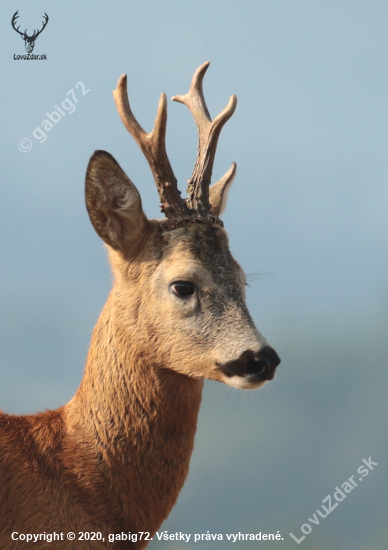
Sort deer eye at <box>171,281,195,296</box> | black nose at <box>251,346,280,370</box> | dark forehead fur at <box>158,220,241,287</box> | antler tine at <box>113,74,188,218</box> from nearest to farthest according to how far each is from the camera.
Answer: black nose at <box>251,346,280,370</box> < deer eye at <box>171,281,195,296</box> < dark forehead fur at <box>158,220,241,287</box> < antler tine at <box>113,74,188,218</box>

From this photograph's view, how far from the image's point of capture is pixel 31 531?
634 cm

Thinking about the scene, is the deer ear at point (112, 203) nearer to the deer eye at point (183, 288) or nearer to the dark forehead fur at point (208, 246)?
the dark forehead fur at point (208, 246)

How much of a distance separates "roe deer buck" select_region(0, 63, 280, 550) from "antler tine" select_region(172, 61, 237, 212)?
0.74 ft

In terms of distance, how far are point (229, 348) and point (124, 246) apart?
5.27 feet

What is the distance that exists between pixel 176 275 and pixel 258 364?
1.20 meters

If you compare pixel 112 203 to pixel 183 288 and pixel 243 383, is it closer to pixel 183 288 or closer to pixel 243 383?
pixel 183 288

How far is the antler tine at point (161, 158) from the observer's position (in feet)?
24.4

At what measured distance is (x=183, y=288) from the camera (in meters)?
6.80

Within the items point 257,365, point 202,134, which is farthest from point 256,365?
point 202,134

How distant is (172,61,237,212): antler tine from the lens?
7648 mm

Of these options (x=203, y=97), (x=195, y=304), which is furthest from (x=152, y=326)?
(x=203, y=97)

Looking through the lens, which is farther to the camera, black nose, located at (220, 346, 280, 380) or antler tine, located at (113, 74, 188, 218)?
antler tine, located at (113, 74, 188, 218)

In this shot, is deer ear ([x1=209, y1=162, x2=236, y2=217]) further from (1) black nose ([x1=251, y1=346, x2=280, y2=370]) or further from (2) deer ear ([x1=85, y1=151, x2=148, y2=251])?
(1) black nose ([x1=251, y1=346, x2=280, y2=370])

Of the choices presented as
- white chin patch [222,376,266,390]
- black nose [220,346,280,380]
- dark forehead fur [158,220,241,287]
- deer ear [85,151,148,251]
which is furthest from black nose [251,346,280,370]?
deer ear [85,151,148,251]
